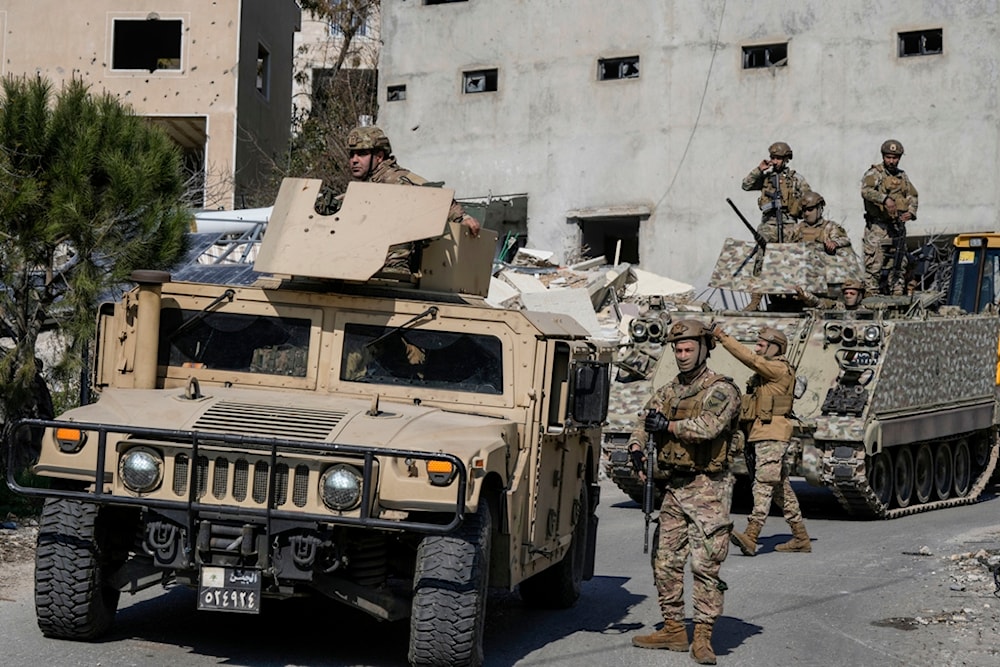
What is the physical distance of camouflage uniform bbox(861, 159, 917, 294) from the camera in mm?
18797

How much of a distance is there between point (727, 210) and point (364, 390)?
22.2 m

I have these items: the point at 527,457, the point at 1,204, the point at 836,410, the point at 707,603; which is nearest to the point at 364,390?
the point at 527,457

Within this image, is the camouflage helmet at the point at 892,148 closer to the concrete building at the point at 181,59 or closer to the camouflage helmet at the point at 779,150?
the camouflage helmet at the point at 779,150

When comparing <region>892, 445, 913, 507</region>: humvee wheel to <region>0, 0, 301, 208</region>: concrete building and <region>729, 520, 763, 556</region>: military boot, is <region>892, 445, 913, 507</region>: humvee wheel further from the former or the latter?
<region>0, 0, 301, 208</region>: concrete building

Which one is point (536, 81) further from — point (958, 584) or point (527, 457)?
point (527, 457)

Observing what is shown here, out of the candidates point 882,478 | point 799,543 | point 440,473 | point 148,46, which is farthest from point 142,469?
point 148,46

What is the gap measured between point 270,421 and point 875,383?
9.03 metres

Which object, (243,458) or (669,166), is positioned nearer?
(243,458)

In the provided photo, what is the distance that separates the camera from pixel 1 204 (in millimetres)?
12219

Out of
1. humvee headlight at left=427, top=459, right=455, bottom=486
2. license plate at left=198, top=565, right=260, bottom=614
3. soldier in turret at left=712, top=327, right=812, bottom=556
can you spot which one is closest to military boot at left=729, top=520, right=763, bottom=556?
soldier in turret at left=712, top=327, right=812, bottom=556

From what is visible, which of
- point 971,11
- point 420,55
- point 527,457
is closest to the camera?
point 527,457

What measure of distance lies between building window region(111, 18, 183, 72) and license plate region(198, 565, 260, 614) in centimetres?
2700

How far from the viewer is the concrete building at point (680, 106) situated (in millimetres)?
28406

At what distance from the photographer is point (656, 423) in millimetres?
8406
